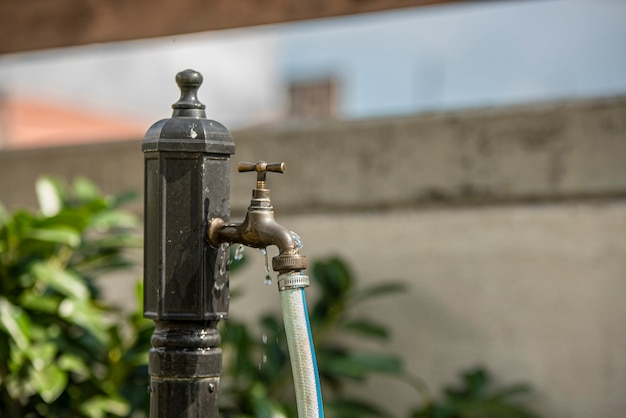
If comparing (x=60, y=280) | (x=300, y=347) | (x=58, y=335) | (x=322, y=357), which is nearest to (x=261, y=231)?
(x=300, y=347)

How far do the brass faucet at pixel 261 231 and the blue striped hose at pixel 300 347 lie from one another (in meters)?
0.03

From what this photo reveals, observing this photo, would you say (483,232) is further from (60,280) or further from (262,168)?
(262,168)

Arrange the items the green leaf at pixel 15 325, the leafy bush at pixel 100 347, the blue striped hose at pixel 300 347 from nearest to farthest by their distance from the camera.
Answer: the blue striped hose at pixel 300 347 < the green leaf at pixel 15 325 < the leafy bush at pixel 100 347

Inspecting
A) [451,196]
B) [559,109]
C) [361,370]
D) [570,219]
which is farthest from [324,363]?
[559,109]

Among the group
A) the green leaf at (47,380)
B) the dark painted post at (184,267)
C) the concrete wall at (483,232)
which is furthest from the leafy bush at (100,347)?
the dark painted post at (184,267)

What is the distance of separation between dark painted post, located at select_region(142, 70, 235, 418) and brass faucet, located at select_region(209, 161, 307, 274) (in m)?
0.03

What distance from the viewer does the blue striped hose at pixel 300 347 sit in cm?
146

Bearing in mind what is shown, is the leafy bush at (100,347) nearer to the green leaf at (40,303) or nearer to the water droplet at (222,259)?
the green leaf at (40,303)

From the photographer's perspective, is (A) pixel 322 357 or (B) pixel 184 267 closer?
(B) pixel 184 267

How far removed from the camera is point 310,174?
10.6 ft

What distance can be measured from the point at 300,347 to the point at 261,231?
21cm

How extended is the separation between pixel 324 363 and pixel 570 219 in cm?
85

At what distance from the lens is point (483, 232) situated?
2.93 metres

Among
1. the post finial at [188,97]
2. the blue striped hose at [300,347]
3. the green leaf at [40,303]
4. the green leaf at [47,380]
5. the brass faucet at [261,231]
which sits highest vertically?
the post finial at [188,97]
